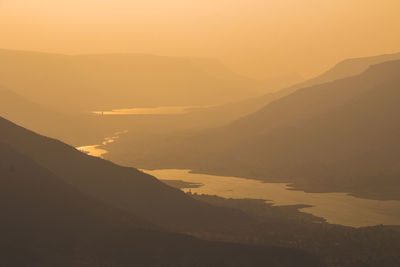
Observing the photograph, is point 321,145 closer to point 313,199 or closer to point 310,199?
point 313,199

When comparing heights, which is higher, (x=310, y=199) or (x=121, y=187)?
(x=121, y=187)

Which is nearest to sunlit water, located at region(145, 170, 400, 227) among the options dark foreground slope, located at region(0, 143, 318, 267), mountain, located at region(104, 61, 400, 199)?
mountain, located at region(104, 61, 400, 199)

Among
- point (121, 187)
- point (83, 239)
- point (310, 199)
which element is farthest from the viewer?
point (310, 199)

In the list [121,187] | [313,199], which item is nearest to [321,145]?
[313,199]

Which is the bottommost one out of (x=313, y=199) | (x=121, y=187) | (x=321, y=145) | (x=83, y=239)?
(x=313, y=199)

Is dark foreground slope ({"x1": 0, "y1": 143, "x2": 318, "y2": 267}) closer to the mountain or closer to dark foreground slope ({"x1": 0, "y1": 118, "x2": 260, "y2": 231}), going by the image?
dark foreground slope ({"x1": 0, "y1": 118, "x2": 260, "y2": 231})

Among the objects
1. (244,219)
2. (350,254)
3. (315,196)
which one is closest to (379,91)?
(315,196)
